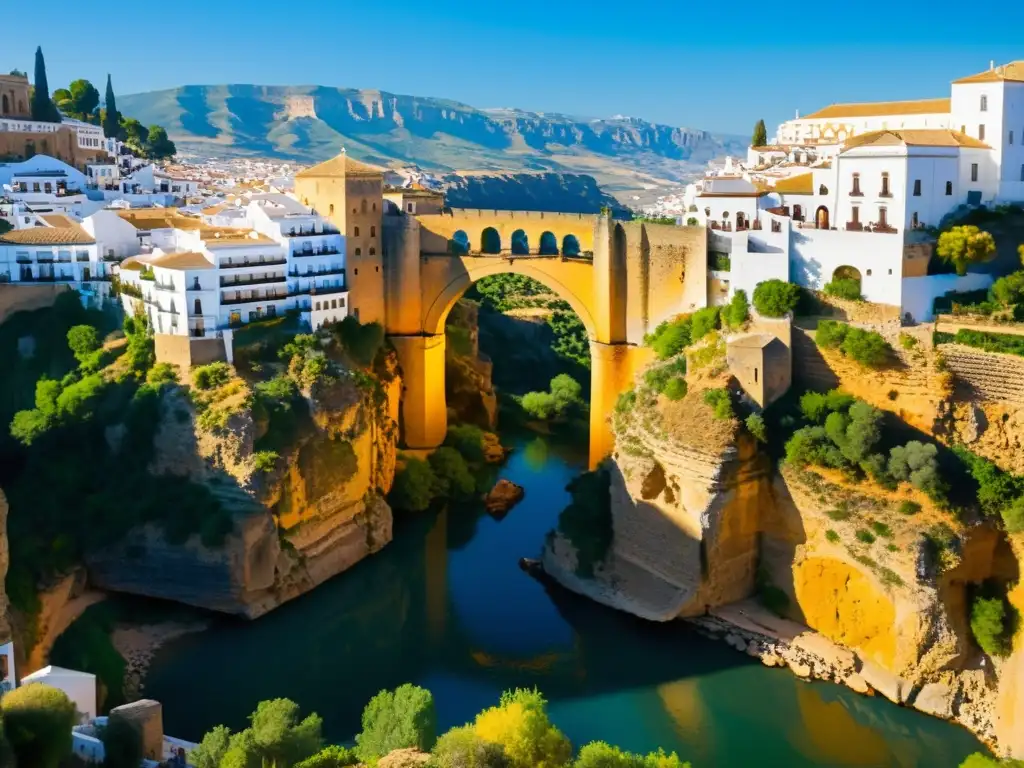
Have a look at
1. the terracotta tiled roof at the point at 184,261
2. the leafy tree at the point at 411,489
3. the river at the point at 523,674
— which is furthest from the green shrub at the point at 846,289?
the terracotta tiled roof at the point at 184,261

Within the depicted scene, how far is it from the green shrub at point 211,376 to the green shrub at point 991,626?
13536 millimetres

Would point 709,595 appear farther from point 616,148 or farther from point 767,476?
point 616,148

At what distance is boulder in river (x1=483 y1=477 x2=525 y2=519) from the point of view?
1101 inches

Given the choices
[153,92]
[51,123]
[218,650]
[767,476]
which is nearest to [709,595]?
[767,476]

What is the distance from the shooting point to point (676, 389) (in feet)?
73.8

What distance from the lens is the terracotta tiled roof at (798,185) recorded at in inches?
1003

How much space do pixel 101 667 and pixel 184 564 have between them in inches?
123

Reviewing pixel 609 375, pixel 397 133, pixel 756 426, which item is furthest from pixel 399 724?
pixel 397 133

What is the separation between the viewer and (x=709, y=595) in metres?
21.6

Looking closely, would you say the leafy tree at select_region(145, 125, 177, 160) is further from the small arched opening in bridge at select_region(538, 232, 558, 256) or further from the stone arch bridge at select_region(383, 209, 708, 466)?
the small arched opening in bridge at select_region(538, 232, 558, 256)

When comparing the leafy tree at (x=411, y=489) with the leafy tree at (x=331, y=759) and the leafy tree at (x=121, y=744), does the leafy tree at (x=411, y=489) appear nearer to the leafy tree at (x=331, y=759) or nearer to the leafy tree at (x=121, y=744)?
the leafy tree at (x=331, y=759)

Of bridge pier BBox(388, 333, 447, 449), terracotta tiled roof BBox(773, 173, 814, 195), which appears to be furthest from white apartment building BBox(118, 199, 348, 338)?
terracotta tiled roof BBox(773, 173, 814, 195)

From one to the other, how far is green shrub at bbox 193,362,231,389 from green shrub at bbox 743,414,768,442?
31.2 feet

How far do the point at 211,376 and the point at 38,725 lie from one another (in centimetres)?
1150
